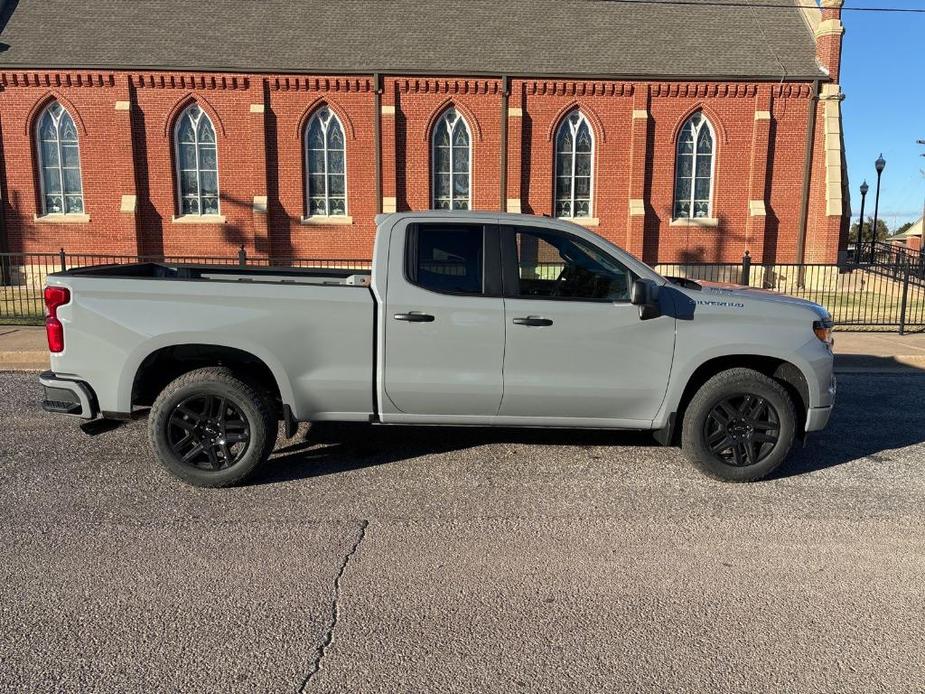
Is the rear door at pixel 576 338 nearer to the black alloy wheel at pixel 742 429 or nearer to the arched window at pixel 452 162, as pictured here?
the black alloy wheel at pixel 742 429

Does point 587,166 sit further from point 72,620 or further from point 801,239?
point 72,620

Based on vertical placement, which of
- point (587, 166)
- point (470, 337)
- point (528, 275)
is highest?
point (587, 166)

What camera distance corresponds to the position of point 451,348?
469cm

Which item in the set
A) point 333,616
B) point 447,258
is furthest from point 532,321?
point 333,616

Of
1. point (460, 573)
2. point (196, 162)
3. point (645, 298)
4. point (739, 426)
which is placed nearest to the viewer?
point (460, 573)

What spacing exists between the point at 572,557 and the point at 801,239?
20.3 meters

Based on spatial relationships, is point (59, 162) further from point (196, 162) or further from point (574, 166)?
point (574, 166)

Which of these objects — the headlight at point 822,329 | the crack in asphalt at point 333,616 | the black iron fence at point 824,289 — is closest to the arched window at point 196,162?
the black iron fence at point 824,289

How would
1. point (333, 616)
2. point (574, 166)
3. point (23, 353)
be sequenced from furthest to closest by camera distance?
point (574, 166) < point (23, 353) < point (333, 616)

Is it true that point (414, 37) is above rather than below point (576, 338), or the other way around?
above

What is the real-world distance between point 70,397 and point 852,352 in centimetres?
1011

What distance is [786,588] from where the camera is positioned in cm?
339

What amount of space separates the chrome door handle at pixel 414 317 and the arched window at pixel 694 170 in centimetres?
1841

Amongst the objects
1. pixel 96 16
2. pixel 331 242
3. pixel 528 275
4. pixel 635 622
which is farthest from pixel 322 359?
pixel 96 16
